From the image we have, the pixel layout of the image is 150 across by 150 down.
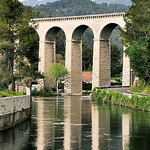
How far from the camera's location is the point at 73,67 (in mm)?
84188

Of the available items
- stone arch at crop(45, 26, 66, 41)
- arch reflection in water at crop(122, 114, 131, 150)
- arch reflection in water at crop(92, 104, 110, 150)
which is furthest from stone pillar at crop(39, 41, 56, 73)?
arch reflection in water at crop(122, 114, 131, 150)

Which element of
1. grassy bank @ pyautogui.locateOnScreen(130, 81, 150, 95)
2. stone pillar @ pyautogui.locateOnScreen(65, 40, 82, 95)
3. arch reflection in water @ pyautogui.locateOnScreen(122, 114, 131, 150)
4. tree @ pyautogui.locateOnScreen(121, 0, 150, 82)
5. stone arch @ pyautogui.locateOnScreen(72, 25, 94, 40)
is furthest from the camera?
stone pillar @ pyautogui.locateOnScreen(65, 40, 82, 95)

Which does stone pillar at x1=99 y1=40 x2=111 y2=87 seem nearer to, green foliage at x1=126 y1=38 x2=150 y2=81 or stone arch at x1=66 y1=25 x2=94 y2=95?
stone arch at x1=66 y1=25 x2=94 y2=95

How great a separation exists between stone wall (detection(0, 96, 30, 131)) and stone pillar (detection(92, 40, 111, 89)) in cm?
4596

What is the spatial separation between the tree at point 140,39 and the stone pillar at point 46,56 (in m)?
29.9

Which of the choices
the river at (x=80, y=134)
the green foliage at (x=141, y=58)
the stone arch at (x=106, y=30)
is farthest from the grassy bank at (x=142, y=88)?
the stone arch at (x=106, y=30)

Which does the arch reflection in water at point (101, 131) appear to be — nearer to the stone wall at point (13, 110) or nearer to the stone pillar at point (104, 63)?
the stone wall at point (13, 110)

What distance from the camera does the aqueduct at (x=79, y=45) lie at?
78125 mm

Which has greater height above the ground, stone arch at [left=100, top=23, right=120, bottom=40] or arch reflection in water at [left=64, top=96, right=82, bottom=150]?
stone arch at [left=100, top=23, right=120, bottom=40]

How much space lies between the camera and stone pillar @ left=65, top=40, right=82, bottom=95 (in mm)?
83750

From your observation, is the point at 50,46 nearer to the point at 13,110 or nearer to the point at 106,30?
the point at 106,30

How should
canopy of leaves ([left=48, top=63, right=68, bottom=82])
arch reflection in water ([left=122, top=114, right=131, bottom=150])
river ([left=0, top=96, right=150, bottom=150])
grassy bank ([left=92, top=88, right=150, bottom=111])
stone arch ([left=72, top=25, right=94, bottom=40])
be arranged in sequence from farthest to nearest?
stone arch ([left=72, top=25, right=94, bottom=40]), canopy of leaves ([left=48, top=63, right=68, bottom=82]), grassy bank ([left=92, top=88, right=150, bottom=111]), arch reflection in water ([left=122, top=114, right=131, bottom=150]), river ([left=0, top=96, right=150, bottom=150])

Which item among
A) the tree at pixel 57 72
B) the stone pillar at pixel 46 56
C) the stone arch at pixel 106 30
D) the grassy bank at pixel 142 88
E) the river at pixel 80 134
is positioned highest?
the stone arch at pixel 106 30

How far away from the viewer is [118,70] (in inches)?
4756
